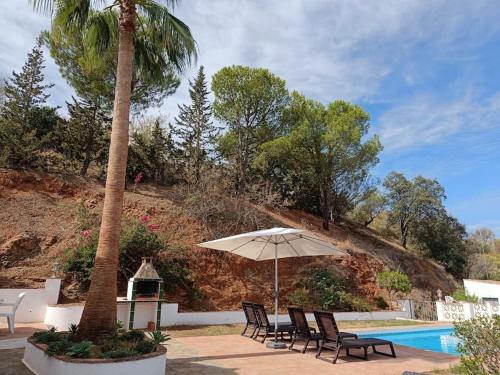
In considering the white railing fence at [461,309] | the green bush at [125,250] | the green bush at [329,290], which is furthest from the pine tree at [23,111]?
the white railing fence at [461,309]

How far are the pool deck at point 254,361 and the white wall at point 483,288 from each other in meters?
13.9

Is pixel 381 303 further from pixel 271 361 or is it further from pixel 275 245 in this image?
pixel 271 361

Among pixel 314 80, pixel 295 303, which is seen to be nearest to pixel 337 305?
pixel 295 303

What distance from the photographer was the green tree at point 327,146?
2428 centimetres

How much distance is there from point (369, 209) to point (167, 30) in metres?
27.4

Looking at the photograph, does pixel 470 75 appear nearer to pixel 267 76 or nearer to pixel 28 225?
pixel 267 76

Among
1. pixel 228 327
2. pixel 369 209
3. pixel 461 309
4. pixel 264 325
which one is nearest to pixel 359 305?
pixel 461 309

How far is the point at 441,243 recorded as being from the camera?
29594 millimetres

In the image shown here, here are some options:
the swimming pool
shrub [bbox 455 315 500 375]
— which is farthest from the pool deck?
the swimming pool

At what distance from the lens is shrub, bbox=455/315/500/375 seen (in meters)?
4.62

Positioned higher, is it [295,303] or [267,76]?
[267,76]

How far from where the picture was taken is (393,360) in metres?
8.07

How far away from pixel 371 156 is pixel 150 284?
18.2 m

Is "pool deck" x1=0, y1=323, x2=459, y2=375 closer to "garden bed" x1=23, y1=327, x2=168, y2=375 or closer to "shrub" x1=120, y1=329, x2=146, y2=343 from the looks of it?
"garden bed" x1=23, y1=327, x2=168, y2=375
